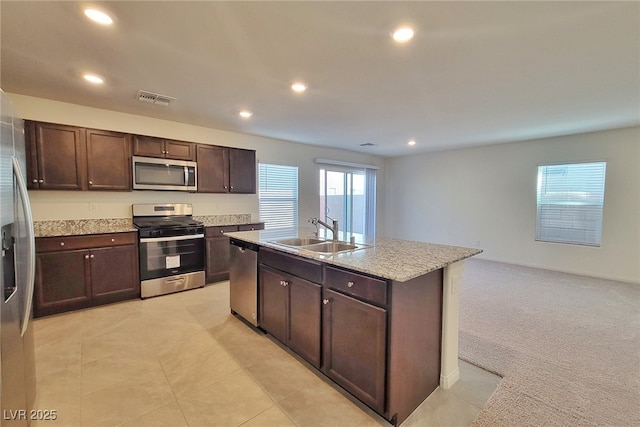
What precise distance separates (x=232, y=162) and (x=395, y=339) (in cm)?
384

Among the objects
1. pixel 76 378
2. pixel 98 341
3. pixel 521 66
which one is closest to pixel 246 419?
pixel 76 378

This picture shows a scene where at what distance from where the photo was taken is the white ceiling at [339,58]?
1707 mm

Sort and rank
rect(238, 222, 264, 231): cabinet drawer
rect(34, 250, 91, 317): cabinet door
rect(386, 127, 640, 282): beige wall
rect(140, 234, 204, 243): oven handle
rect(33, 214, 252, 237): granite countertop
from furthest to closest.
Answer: rect(238, 222, 264, 231): cabinet drawer → rect(386, 127, 640, 282): beige wall → rect(140, 234, 204, 243): oven handle → rect(33, 214, 252, 237): granite countertop → rect(34, 250, 91, 317): cabinet door

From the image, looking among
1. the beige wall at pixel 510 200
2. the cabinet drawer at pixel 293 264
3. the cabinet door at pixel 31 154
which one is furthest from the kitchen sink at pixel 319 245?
the beige wall at pixel 510 200

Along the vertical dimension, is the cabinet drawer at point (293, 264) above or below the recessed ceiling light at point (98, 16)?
below

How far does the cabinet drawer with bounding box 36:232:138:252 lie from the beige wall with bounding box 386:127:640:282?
19.8 ft

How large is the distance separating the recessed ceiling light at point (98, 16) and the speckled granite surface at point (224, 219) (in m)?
2.93

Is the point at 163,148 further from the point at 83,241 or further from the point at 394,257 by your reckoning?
the point at 394,257

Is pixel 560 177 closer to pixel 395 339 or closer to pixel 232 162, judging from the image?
pixel 395 339

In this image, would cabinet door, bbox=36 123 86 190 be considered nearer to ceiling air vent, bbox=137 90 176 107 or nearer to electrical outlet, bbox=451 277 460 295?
ceiling air vent, bbox=137 90 176 107

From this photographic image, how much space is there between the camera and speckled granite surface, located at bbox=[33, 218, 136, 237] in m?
3.24

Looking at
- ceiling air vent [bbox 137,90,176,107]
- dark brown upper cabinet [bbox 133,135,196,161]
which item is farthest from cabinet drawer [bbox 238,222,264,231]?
ceiling air vent [bbox 137,90,176,107]

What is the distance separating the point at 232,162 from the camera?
461 cm

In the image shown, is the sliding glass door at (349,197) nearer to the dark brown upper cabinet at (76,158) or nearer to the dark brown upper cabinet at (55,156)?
the dark brown upper cabinet at (76,158)
